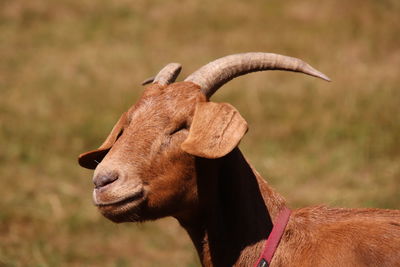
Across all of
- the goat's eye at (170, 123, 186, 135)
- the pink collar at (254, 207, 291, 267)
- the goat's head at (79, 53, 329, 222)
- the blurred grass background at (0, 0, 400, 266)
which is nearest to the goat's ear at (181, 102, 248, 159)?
the goat's head at (79, 53, 329, 222)

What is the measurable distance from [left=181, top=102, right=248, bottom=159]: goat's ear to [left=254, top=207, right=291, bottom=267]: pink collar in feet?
2.33

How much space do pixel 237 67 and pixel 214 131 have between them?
0.59 meters

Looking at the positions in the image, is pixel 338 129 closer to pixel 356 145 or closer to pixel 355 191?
pixel 356 145

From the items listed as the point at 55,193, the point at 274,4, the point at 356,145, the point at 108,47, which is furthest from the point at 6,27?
the point at 356,145

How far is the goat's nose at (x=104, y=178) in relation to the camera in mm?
3600

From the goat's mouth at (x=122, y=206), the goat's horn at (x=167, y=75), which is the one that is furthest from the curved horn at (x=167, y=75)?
the goat's mouth at (x=122, y=206)

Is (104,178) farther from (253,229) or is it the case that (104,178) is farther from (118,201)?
(253,229)

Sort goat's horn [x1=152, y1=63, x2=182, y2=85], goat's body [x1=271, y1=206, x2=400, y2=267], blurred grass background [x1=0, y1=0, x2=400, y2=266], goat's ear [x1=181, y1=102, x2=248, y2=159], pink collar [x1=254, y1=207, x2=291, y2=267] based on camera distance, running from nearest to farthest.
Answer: goat's ear [x1=181, y1=102, x2=248, y2=159], goat's body [x1=271, y1=206, x2=400, y2=267], pink collar [x1=254, y1=207, x2=291, y2=267], goat's horn [x1=152, y1=63, x2=182, y2=85], blurred grass background [x1=0, y1=0, x2=400, y2=266]

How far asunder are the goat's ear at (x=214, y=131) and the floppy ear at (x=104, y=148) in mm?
539

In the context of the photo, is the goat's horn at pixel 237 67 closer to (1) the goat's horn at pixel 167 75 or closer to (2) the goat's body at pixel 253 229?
(1) the goat's horn at pixel 167 75

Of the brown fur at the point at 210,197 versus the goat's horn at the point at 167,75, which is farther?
the goat's horn at the point at 167,75

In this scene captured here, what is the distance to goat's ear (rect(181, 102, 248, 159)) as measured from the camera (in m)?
3.58

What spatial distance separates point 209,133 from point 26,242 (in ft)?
16.2

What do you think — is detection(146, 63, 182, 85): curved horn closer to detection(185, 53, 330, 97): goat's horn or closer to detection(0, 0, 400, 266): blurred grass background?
detection(185, 53, 330, 97): goat's horn
